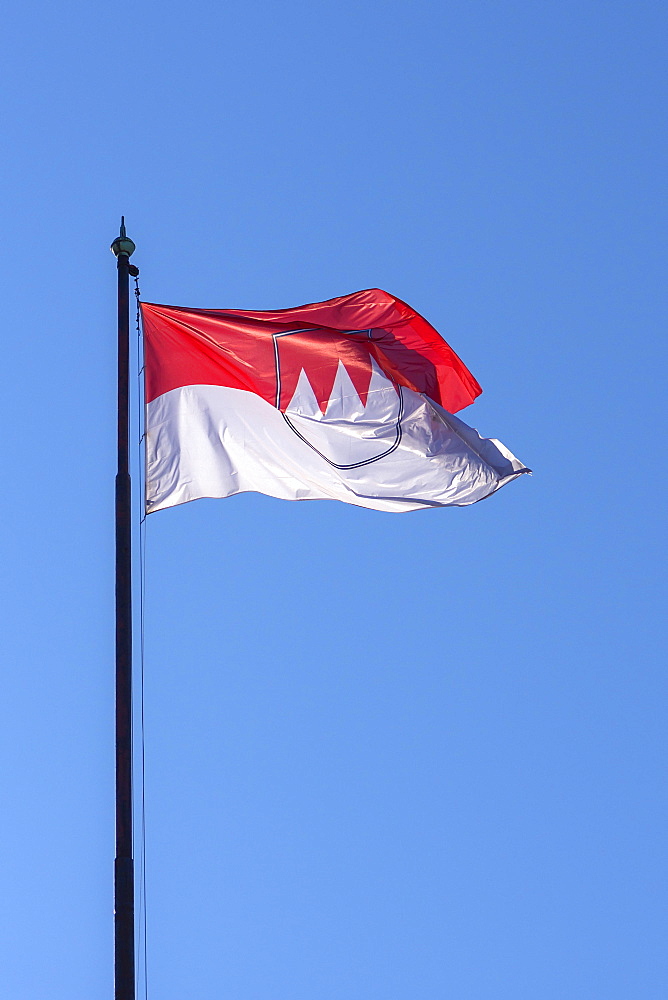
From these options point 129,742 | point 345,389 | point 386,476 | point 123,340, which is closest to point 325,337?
point 345,389

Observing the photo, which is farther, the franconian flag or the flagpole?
the franconian flag

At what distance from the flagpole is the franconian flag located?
6.77 ft

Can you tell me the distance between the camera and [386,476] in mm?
18828

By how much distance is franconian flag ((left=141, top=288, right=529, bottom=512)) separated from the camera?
17.3 metres

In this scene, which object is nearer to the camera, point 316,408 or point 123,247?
point 123,247

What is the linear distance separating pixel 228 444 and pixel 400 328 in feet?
12.6

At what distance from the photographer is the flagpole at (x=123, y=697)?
1180 cm

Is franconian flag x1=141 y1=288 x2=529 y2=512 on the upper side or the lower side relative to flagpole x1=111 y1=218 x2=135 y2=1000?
upper

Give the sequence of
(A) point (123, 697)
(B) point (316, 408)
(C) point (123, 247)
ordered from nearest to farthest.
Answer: (A) point (123, 697) → (C) point (123, 247) → (B) point (316, 408)

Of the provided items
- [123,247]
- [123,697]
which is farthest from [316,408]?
[123,697]

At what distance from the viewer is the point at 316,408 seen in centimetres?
1881

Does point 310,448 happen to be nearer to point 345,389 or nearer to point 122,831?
point 345,389

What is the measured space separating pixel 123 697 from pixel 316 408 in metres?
6.95

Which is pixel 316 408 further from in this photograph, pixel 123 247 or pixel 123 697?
pixel 123 697
